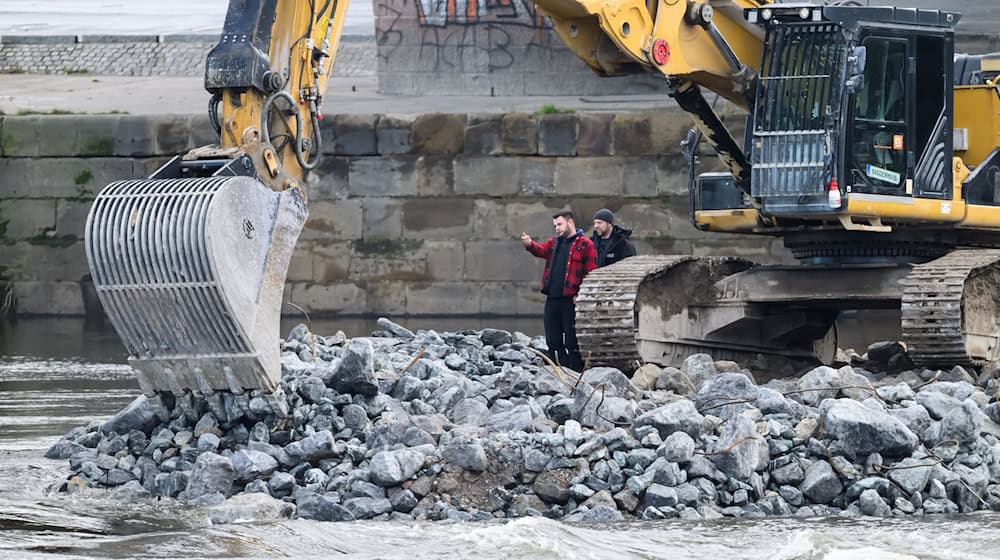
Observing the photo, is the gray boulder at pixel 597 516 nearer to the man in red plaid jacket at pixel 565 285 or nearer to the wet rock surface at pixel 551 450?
the wet rock surface at pixel 551 450

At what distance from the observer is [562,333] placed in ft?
45.2

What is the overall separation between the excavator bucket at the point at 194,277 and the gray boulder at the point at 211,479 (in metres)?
0.48

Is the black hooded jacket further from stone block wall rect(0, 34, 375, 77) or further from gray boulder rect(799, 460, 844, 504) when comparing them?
stone block wall rect(0, 34, 375, 77)

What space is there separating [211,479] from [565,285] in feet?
14.6

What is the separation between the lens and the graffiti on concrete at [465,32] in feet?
86.1

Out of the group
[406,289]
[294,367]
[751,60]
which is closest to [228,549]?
[294,367]

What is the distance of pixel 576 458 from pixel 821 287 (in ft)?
14.0

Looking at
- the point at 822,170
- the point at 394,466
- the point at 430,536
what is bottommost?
the point at 430,536

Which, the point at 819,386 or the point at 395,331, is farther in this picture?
the point at 395,331

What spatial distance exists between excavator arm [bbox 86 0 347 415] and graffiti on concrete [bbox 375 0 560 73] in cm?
1556

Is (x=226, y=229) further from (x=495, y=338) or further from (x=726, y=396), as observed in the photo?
(x=495, y=338)

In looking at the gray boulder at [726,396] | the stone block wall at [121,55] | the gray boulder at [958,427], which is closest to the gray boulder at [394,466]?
the gray boulder at [726,396]

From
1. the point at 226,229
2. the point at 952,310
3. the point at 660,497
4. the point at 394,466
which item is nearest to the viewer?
the point at 660,497

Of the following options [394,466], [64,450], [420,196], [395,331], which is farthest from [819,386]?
[420,196]
